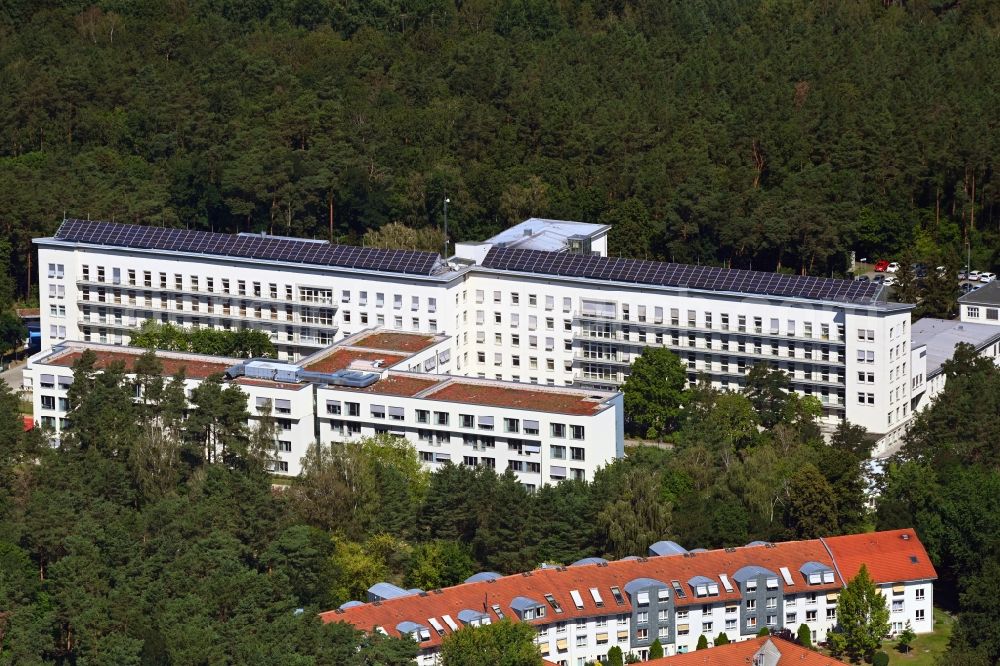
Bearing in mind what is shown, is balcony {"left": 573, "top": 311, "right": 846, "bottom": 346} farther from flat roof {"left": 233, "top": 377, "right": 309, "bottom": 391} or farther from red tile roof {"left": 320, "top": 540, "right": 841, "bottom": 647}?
red tile roof {"left": 320, "top": 540, "right": 841, "bottom": 647}

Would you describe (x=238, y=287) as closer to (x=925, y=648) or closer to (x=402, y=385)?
(x=402, y=385)

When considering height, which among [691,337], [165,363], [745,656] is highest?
[691,337]

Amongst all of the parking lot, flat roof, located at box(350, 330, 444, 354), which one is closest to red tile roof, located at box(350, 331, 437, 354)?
flat roof, located at box(350, 330, 444, 354)

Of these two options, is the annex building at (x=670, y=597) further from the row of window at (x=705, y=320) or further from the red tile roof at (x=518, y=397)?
the row of window at (x=705, y=320)

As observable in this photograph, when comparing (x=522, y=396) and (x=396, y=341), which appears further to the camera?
(x=396, y=341)

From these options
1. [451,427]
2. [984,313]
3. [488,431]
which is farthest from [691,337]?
[984,313]

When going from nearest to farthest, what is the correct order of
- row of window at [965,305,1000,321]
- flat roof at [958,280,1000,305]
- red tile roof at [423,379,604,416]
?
red tile roof at [423,379,604,416]
row of window at [965,305,1000,321]
flat roof at [958,280,1000,305]

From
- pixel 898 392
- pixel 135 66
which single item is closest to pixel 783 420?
pixel 898 392
